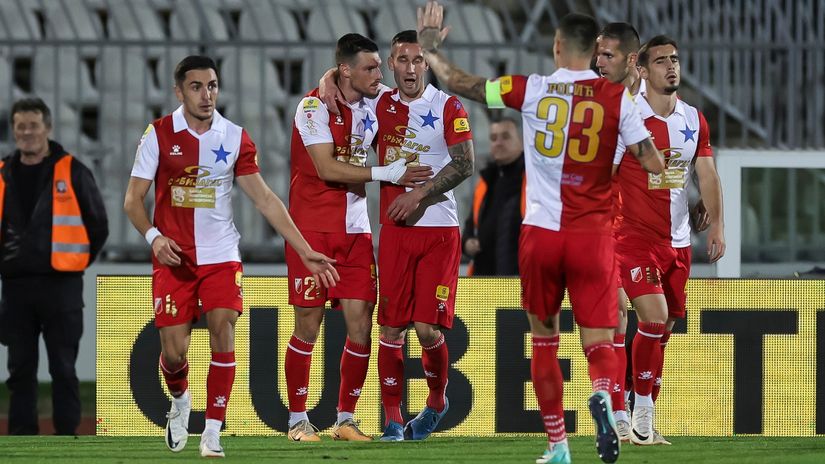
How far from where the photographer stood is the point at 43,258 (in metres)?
9.11

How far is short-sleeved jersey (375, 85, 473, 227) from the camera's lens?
7418 millimetres

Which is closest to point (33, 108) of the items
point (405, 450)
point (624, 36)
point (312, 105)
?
point (312, 105)

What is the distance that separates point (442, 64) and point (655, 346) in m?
2.03

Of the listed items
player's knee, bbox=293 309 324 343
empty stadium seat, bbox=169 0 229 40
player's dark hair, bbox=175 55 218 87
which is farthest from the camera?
empty stadium seat, bbox=169 0 229 40

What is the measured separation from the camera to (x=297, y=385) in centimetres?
767

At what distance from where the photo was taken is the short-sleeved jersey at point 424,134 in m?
7.42

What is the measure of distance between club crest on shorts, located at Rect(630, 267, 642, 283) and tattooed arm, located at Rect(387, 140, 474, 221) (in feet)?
2.97

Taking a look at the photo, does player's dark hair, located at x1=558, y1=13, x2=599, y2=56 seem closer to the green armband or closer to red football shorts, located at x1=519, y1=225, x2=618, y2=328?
the green armband

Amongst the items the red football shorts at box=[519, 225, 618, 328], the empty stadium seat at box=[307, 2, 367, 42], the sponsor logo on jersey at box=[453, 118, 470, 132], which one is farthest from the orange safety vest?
the red football shorts at box=[519, 225, 618, 328]

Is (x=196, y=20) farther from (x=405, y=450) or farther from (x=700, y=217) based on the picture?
(x=405, y=450)

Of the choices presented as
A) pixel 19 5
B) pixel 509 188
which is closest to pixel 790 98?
pixel 509 188

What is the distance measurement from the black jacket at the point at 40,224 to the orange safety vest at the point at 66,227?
0.09 ft

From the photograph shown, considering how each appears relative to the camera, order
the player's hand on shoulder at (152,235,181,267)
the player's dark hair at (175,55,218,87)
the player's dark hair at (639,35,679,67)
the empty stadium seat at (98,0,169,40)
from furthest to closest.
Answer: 1. the empty stadium seat at (98,0,169,40)
2. the player's dark hair at (639,35,679,67)
3. the player's dark hair at (175,55,218,87)
4. the player's hand on shoulder at (152,235,181,267)

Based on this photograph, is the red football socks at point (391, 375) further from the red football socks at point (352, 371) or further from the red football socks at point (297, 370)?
the red football socks at point (297, 370)
